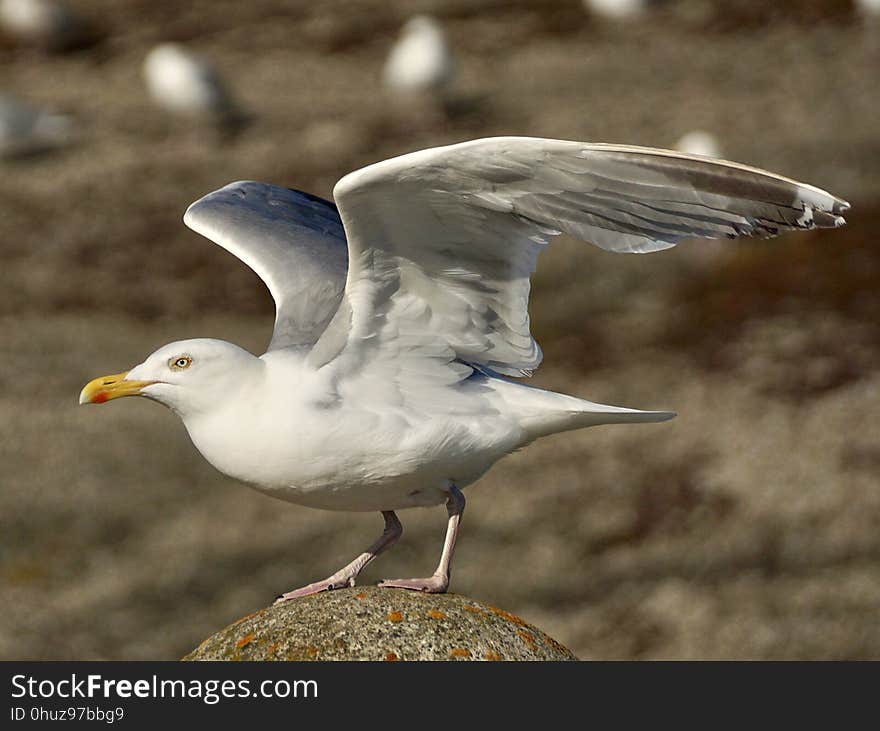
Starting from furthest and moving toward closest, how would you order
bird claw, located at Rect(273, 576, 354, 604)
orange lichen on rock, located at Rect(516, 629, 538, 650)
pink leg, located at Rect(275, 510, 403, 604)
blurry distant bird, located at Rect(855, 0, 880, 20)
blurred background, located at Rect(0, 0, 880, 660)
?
1. blurry distant bird, located at Rect(855, 0, 880, 20)
2. blurred background, located at Rect(0, 0, 880, 660)
3. pink leg, located at Rect(275, 510, 403, 604)
4. bird claw, located at Rect(273, 576, 354, 604)
5. orange lichen on rock, located at Rect(516, 629, 538, 650)

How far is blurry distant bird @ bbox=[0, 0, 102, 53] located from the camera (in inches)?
918

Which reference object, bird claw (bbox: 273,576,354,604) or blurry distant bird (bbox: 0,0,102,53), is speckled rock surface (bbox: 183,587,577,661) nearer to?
bird claw (bbox: 273,576,354,604)

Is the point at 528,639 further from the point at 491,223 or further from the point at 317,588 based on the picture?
the point at 491,223

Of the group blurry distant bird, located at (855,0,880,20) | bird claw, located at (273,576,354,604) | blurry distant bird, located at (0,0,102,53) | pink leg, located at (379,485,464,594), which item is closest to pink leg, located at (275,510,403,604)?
bird claw, located at (273,576,354,604)

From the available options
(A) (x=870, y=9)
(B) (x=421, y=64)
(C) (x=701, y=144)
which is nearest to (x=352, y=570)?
(C) (x=701, y=144)

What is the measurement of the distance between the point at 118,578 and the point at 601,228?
334 inches

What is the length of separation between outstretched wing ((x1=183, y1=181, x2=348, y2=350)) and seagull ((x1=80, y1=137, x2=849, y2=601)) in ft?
0.18

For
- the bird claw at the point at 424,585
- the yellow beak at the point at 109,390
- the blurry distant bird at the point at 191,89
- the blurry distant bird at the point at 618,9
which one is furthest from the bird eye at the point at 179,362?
the blurry distant bird at the point at 618,9

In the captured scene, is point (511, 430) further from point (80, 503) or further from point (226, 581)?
point (80, 503)

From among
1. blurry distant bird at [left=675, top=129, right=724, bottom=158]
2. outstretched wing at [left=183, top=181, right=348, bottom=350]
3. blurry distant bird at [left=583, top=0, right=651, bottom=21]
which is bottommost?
blurry distant bird at [left=675, top=129, right=724, bottom=158]

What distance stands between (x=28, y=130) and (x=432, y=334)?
14.5 metres

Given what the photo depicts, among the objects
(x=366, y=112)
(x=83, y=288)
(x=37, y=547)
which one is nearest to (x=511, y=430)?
(x=37, y=547)

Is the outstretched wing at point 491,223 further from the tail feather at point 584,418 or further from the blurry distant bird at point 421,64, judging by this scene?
the blurry distant bird at point 421,64

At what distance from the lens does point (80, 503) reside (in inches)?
570
